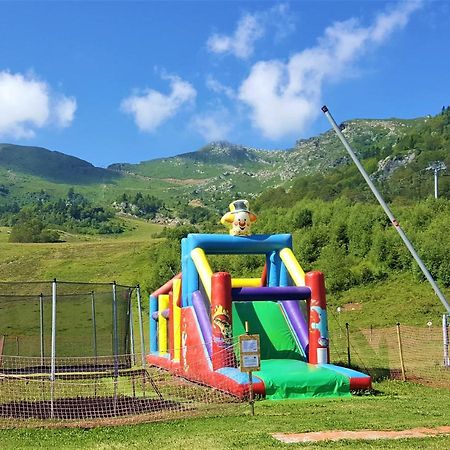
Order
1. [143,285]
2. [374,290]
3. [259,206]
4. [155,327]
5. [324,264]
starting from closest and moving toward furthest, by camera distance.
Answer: [155,327] < [374,290] < [324,264] < [143,285] < [259,206]

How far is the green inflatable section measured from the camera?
1347cm

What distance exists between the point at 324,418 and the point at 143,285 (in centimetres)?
4463

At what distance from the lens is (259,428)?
9.89 m

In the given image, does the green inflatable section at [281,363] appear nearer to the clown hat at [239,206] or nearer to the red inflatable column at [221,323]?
the red inflatable column at [221,323]

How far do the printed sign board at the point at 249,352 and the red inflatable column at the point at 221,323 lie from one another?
3.09m

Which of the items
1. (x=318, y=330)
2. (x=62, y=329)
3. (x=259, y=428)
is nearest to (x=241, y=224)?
(x=318, y=330)

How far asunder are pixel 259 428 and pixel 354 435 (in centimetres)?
141

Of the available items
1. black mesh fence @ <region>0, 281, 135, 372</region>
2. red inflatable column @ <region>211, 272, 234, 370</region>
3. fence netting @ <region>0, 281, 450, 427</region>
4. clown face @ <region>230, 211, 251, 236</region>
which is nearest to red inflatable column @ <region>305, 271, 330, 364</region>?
fence netting @ <region>0, 281, 450, 427</region>

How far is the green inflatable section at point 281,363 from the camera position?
13.5 meters

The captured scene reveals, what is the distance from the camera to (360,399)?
43.0 ft

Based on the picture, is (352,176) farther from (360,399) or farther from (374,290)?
(360,399)

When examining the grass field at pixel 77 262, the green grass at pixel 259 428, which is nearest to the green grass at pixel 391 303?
the grass field at pixel 77 262

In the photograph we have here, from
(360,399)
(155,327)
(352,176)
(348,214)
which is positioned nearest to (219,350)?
(360,399)

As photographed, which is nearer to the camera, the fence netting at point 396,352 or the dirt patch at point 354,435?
the dirt patch at point 354,435
